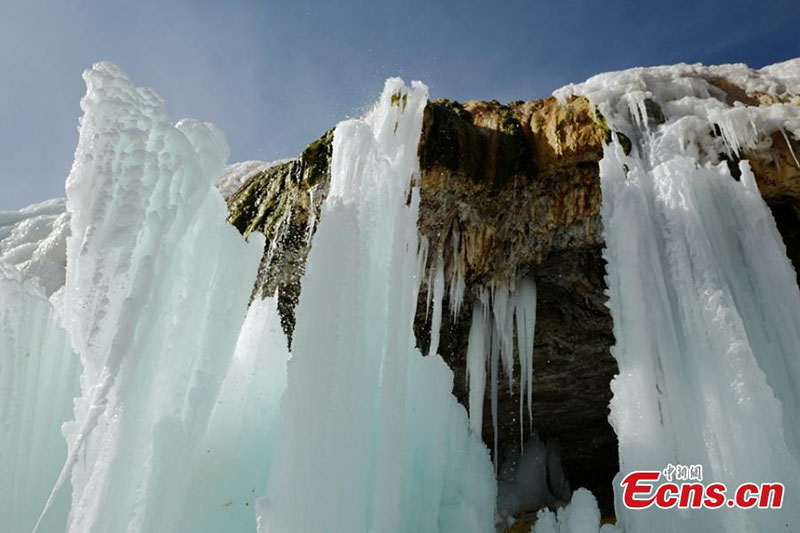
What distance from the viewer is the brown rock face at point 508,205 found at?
6668 millimetres

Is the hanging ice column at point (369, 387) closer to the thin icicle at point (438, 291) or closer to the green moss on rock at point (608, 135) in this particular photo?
the thin icicle at point (438, 291)

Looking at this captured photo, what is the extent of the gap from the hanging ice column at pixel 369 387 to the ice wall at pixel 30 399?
6.89ft

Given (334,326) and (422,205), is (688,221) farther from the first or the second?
(334,326)

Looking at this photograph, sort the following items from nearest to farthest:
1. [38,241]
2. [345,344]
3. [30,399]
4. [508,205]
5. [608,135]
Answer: [345,344] < [30,399] < [608,135] < [508,205] < [38,241]

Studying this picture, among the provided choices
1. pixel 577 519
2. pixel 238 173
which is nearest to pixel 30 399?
pixel 577 519

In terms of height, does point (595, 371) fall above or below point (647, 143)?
below

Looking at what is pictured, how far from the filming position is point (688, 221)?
5.68m

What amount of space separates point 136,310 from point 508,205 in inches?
208

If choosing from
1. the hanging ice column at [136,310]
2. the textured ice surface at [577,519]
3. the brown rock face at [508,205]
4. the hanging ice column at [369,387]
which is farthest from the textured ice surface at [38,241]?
the textured ice surface at [577,519]

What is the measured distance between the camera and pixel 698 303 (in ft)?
16.9

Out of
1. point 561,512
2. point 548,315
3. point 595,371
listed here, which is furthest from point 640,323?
point 595,371

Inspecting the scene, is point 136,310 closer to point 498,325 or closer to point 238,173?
point 498,325

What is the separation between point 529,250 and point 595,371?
3356 millimetres

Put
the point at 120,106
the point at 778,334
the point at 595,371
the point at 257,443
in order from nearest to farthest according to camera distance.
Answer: the point at 120,106
the point at 257,443
the point at 778,334
the point at 595,371
